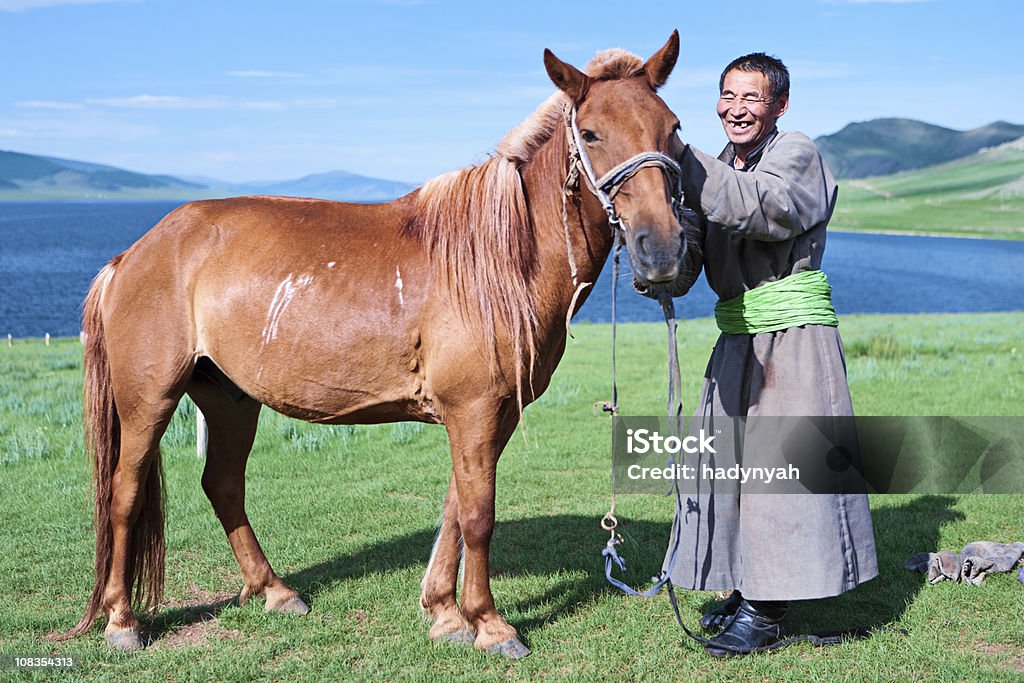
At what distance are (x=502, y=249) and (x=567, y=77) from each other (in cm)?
84

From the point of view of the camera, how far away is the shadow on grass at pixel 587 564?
427cm

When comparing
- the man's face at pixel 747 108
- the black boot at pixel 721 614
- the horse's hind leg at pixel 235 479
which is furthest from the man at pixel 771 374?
the horse's hind leg at pixel 235 479

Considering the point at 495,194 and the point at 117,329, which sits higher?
the point at 495,194

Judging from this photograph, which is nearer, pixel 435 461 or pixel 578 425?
pixel 435 461

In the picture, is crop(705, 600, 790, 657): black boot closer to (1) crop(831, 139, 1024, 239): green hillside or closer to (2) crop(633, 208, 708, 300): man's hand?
(2) crop(633, 208, 708, 300): man's hand

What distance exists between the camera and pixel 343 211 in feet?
13.3

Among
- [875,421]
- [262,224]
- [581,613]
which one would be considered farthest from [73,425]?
[875,421]

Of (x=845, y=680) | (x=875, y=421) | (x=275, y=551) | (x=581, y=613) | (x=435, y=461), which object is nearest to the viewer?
(x=845, y=680)

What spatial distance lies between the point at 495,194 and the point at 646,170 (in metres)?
0.90

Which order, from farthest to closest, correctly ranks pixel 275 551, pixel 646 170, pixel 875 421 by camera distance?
pixel 875 421
pixel 275 551
pixel 646 170

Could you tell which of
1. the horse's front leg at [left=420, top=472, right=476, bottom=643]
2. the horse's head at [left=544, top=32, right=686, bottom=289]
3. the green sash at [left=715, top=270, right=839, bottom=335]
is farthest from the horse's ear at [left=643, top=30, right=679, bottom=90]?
the horse's front leg at [left=420, top=472, right=476, bottom=643]

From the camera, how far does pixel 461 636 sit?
394 cm

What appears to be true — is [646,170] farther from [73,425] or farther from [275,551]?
[73,425]
